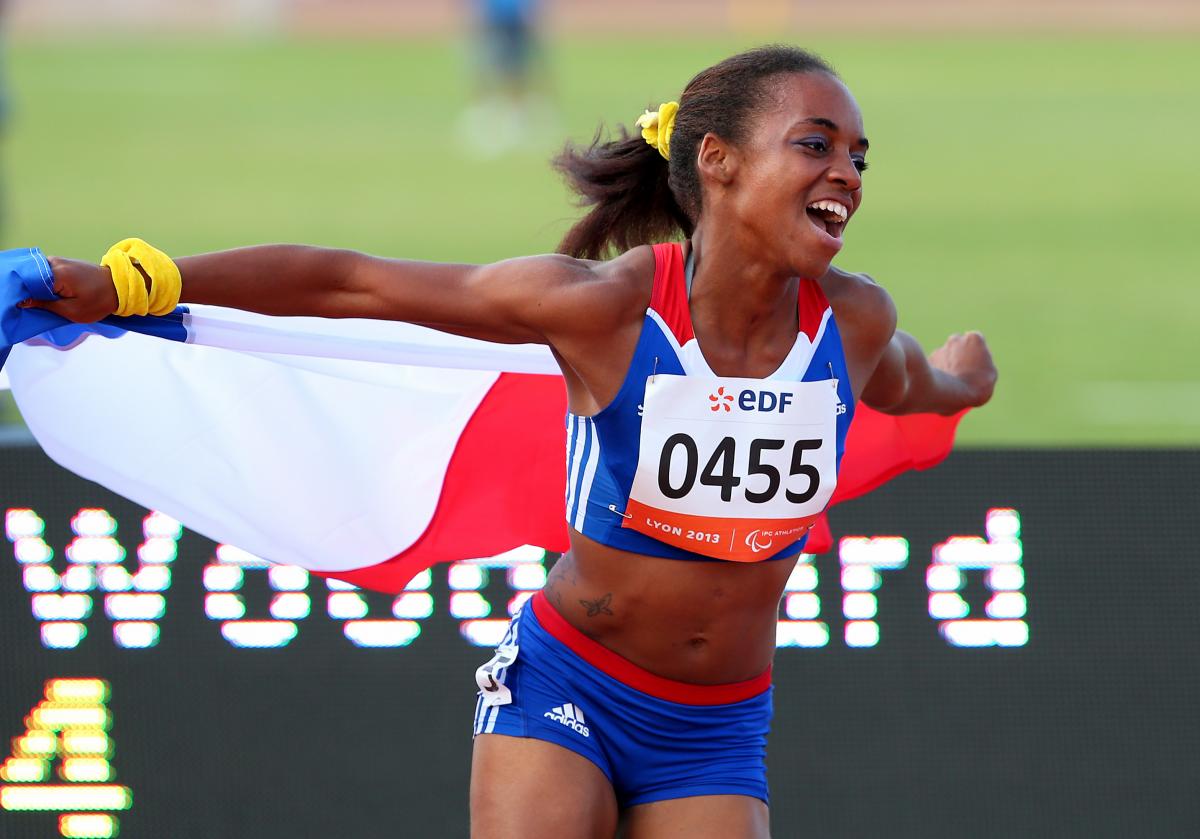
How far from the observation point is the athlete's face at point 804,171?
11.0 feet

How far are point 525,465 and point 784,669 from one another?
81 cm

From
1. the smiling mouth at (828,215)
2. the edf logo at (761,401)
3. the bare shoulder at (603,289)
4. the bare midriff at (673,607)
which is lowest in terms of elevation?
the bare midriff at (673,607)

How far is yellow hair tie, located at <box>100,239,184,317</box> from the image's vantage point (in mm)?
3197

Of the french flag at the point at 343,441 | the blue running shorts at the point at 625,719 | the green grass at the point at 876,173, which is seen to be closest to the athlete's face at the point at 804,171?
the blue running shorts at the point at 625,719

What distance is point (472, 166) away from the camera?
2114cm

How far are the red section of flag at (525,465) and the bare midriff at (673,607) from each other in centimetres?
81

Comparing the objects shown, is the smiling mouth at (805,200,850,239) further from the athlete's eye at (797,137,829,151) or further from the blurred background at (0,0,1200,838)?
the blurred background at (0,0,1200,838)

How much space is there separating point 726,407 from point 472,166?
59.3 ft

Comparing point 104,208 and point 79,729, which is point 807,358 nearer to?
point 79,729

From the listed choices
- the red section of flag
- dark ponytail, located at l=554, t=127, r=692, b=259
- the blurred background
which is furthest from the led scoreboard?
dark ponytail, located at l=554, t=127, r=692, b=259

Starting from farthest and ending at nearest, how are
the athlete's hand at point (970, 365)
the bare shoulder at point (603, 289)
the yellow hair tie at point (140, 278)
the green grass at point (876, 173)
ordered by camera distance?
the green grass at point (876, 173) < the athlete's hand at point (970, 365) < the bare shoulder at point (603, 289) < the yellow hair tie at point (140, 278)

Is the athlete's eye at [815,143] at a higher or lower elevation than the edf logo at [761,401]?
higher

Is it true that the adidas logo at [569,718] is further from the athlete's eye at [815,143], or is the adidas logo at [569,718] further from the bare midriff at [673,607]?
the athlete's eye at [815,143]

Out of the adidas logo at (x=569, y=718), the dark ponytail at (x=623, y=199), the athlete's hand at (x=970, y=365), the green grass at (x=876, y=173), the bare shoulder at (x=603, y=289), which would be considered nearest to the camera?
the bare shoulder at (x=603, y=289)
